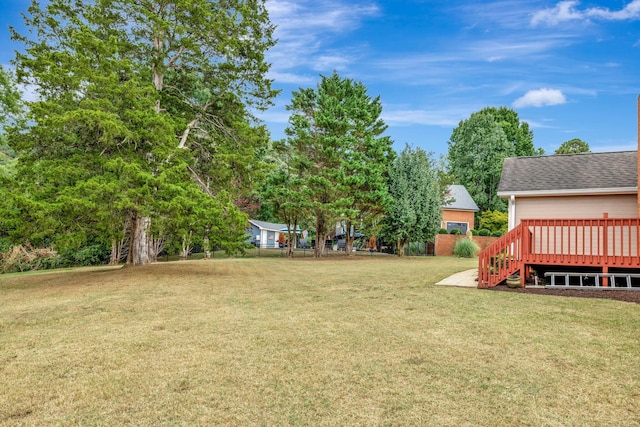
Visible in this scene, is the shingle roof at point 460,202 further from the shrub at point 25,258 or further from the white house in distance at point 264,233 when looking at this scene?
the shrub at point 25,258

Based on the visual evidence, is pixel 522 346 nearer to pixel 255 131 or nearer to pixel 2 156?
pixel 255 131

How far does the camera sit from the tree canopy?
4747 cm

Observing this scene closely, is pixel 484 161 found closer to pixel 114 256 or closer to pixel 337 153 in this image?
pixel 337 153

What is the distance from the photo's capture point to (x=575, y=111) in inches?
948

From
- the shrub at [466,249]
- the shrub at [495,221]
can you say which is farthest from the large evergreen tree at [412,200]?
the shrub at [495,221]

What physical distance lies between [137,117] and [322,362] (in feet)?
32.4

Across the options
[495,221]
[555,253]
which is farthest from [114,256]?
[495,221]

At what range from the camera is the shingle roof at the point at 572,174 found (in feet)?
38.3

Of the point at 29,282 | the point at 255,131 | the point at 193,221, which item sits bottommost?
the point at 29,282

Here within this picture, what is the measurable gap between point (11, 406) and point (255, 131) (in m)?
12.4

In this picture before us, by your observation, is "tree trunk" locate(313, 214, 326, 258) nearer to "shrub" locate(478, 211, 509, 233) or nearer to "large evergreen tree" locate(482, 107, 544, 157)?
"shrub" locate(478, 211, 509, 233)

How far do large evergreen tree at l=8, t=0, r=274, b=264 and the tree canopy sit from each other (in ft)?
150

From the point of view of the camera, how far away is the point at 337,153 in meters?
23.2

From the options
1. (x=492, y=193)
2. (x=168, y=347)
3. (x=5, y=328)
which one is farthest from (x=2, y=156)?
(x=492, y=193)
